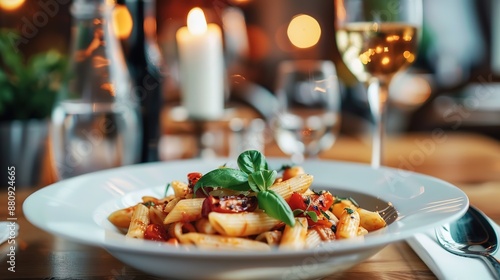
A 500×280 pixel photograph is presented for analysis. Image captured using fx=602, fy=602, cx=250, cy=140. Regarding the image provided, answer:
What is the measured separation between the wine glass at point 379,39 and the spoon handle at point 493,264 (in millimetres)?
479

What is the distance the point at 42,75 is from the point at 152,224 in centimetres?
75

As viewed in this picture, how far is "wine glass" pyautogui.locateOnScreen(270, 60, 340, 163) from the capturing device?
1485 mm

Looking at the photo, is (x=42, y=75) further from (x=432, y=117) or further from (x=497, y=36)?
(x=497, y=36)

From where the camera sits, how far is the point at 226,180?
75 cm

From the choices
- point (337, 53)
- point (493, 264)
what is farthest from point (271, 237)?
point (337, 53)

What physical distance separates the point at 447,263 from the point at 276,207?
0.75 feet

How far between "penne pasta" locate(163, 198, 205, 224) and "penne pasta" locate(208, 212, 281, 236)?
0.05m

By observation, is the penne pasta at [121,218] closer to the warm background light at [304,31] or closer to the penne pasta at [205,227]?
the penne pasta at [205,227]

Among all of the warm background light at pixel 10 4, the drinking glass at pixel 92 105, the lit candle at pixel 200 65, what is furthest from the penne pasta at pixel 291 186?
the warm background light at pixel 10 4

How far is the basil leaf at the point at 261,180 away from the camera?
2.43ft

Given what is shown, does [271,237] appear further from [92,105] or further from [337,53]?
[337,53]

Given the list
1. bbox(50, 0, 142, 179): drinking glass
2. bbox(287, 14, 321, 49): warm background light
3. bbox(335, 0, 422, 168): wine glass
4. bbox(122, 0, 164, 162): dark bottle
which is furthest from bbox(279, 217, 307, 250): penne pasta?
bbox(287, 14, 321, 49): warm background light

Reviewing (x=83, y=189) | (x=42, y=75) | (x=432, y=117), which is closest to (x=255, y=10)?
(x=432, y=117)

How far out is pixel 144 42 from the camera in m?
1.49
